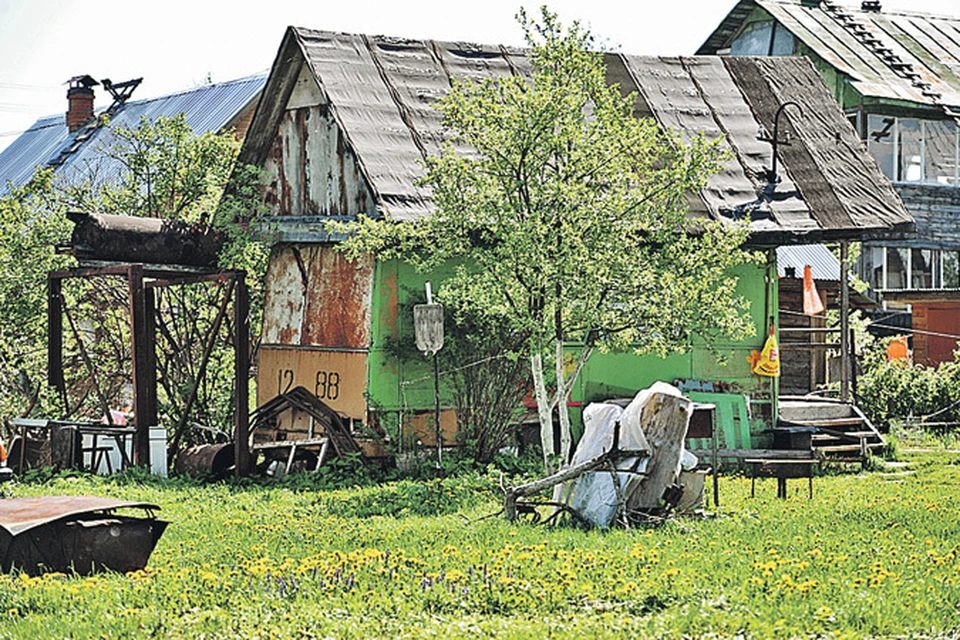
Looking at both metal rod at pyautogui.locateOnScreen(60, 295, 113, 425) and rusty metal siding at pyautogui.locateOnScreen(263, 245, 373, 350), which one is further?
metal rod at pyautogui.locateOnScreen(60, 295, 113, 425)

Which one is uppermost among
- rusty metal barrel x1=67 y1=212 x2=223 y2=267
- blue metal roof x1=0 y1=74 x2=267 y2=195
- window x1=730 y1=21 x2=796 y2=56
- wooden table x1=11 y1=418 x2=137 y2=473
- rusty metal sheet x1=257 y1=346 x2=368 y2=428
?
window x1=730 y1=21 x2=796 y2=56

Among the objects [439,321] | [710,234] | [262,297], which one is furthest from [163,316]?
[710,234]

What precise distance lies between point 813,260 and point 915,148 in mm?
4238

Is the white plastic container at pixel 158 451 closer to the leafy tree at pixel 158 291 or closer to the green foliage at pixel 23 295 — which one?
the leafy tree at pixel 158 291

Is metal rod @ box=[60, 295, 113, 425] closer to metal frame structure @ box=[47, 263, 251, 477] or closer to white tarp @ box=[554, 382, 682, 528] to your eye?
metal frame structure @ box=[47, 263, 251, 477]

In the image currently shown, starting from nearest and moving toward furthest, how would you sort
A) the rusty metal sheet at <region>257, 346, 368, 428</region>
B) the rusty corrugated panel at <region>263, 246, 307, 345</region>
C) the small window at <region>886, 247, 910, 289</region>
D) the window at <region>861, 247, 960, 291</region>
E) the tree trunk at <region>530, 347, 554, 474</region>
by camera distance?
the tree trunk at <region>530, 347, 554, 474</region> → the rusty metal sheet at <region>257, 346, 368, 428</region> → the rusty corrugated panel at <region>263, 246, 307, 345</region> → the window at <region>861, 247, 960, 291</region> → the small window at <region>886, 247, 910, 289</region>

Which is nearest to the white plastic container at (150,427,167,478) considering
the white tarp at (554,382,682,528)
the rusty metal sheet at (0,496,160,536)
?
the white tarp at (554,382,682,528)

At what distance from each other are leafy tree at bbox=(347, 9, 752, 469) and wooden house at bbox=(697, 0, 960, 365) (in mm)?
15668

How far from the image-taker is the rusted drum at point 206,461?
1641 cm

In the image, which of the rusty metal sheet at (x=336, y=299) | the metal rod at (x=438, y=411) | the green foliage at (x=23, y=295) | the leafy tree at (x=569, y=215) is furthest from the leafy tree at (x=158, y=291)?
the leafy tree at (x=569, y=215)

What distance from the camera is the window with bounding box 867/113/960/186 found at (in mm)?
29359

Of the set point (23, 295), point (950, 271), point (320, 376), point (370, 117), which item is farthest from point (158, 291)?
point (950, 271)

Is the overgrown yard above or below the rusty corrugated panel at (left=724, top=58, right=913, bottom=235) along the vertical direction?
Answer: below

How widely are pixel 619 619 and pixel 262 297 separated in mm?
12605
